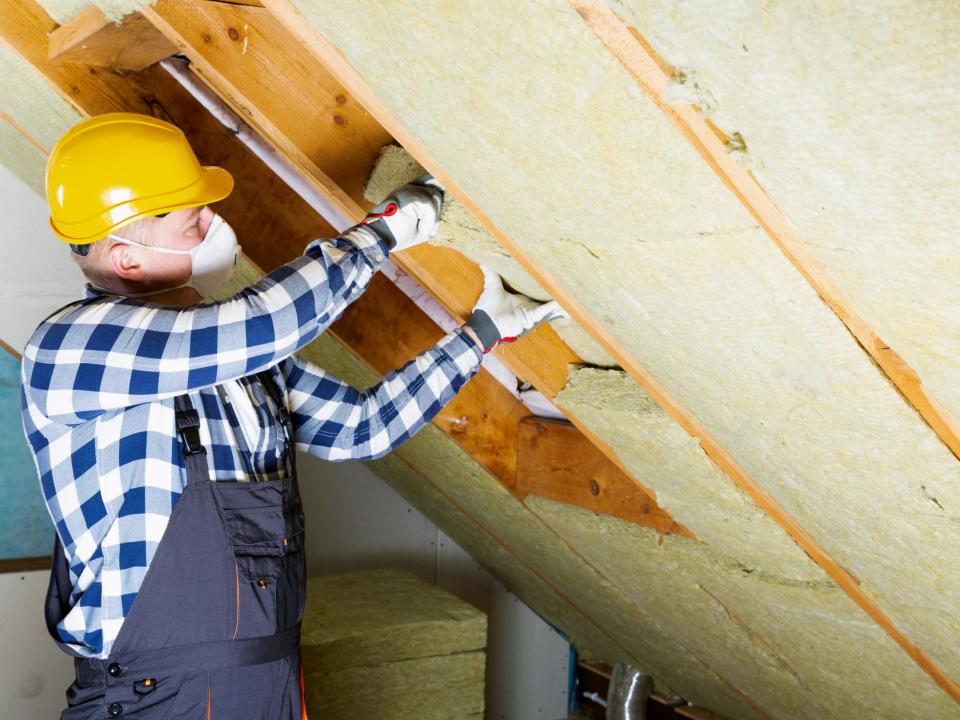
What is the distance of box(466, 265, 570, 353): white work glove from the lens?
1852 millimetres

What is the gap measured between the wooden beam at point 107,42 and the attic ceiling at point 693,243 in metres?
0.04

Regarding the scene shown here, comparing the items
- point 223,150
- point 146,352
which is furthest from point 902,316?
point 223,150

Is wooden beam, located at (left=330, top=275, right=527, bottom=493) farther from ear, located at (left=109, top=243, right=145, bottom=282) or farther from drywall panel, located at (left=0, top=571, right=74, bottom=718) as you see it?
drywall panel, located at (left=0, top=571, right=74, bottom=718)

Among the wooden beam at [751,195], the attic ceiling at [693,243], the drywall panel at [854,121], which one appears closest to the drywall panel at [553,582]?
the attic ceiling at [693,243]

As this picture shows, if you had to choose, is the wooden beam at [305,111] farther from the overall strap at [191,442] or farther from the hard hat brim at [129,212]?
the overall strap at [191,442]

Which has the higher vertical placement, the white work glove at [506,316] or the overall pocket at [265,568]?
the white work glove at [506,316]

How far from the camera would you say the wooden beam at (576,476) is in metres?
2.32

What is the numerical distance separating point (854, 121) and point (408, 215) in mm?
962

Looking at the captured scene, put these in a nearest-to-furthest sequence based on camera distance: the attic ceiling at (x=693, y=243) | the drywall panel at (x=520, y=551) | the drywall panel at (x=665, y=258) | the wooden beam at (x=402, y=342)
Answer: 1. the attic ceiling at (x=693, y=243)
2. the drywall panel at (x=665, y=258)
3. the wooden beam at (x=402, y=342)
4. the drywall panel at (x=520, y=551)

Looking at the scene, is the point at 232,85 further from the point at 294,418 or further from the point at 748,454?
the point at 748,454

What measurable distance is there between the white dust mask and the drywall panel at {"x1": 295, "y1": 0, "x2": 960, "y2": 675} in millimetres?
459

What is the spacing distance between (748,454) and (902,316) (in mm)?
615

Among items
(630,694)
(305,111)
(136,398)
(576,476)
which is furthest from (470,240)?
(630,694)

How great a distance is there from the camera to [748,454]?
1.68 meters
